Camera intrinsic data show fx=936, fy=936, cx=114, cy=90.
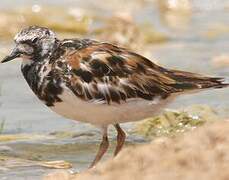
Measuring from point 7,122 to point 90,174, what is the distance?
326 centimetres

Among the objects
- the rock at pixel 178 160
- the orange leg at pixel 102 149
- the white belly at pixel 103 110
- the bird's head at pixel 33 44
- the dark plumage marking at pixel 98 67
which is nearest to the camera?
the rock at pixel 178 160

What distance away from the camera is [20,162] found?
18.7 feet

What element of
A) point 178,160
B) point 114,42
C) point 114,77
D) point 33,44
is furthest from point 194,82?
point 114,42

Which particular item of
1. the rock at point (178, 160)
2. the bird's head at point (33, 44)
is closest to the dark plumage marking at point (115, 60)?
the bird's head at point (33, 44)

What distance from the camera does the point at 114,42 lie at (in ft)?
30.2

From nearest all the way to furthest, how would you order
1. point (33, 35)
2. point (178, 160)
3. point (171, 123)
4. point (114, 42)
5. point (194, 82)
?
1. point (178, 160)
2. point (33, 35)
3. point (194, 82)
4. point (171, 123)
5. point (114, 42)

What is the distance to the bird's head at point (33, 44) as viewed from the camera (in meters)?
5.36

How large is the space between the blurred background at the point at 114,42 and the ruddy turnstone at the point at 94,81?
0.52 m

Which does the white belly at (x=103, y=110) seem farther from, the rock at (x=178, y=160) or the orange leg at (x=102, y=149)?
the rock at (x=178, y=160)

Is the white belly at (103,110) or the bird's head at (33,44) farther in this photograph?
the bird's head at (33,44)

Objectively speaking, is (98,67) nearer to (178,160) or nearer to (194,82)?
(194,82)

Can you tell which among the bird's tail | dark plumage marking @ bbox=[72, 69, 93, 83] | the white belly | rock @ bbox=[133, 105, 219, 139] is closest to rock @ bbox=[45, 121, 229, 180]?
the white belly

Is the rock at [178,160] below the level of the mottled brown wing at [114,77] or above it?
below

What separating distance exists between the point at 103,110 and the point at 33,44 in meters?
0.59
